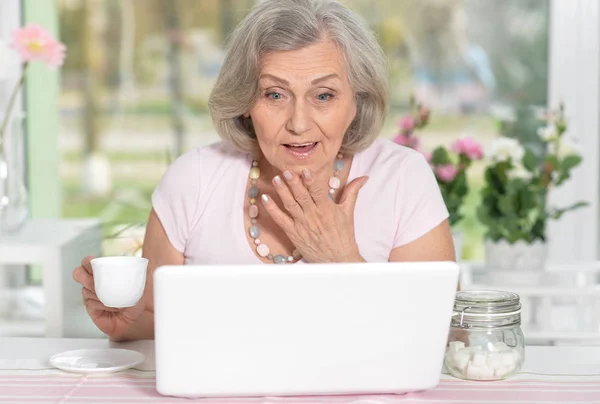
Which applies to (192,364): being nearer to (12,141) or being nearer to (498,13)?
(12,141)

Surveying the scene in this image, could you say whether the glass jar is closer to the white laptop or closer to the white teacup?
the white laptop

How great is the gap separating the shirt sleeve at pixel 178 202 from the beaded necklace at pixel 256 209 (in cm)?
12

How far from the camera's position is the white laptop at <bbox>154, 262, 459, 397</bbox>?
1220mm

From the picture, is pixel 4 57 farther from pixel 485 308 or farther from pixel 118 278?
pixel 485 308

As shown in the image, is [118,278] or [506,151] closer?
[118,278]

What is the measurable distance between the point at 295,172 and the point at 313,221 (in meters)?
0.12

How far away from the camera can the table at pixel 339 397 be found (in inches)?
53.0

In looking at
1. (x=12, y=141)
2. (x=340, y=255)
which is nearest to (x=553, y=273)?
(x=340, y=255)

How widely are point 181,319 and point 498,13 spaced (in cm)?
264

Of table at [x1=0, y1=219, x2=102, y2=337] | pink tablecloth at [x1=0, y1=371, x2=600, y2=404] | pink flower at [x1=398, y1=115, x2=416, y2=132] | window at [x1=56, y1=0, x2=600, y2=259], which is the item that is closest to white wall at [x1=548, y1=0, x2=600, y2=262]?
window at [x1=56, y1=0, x2=600, y2=259]

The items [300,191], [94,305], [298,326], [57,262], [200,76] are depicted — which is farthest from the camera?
[200,76]

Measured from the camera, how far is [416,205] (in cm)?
193

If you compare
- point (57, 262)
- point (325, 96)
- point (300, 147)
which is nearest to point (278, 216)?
point (300, 147)

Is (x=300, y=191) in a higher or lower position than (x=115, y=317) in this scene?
Answer: higher
